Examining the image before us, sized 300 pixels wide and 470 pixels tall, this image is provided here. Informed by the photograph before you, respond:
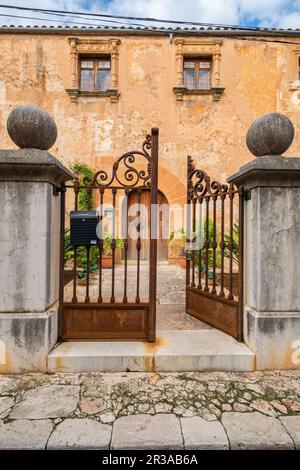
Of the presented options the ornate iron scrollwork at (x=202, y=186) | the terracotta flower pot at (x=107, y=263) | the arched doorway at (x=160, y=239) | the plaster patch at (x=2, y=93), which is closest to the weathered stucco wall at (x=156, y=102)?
the plaster patch at (x=2, y=93)

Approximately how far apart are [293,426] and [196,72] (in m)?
9.58

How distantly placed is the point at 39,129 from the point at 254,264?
2.33 metres

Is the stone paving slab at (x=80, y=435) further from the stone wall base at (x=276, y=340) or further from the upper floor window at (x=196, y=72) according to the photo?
the upper floor window at (x=196, y=72)

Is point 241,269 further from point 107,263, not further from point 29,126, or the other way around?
point 107,263

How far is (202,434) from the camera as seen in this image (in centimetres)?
164

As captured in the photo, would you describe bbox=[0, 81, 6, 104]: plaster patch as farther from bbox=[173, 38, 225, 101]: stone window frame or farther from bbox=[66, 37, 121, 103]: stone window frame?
bbox=[173, 38, 225, 101]: stone window frame

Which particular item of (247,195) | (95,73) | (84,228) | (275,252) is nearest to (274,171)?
(247,195)

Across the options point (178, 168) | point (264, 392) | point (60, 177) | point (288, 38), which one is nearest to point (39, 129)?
point (60, 177)

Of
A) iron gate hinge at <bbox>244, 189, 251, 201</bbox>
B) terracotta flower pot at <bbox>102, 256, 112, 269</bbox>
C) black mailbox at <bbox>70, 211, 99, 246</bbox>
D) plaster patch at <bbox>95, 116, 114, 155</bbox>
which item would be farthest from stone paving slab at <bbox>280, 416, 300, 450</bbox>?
plaster patch at <bbox>95, 116, 114, 155</bbox>

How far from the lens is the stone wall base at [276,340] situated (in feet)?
7.95

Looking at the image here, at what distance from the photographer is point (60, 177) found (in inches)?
103

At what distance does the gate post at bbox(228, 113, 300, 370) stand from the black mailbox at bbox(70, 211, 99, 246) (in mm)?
1557

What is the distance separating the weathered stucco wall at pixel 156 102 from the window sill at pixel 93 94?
0.37 ft

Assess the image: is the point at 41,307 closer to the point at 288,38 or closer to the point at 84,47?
the point at 84,47
